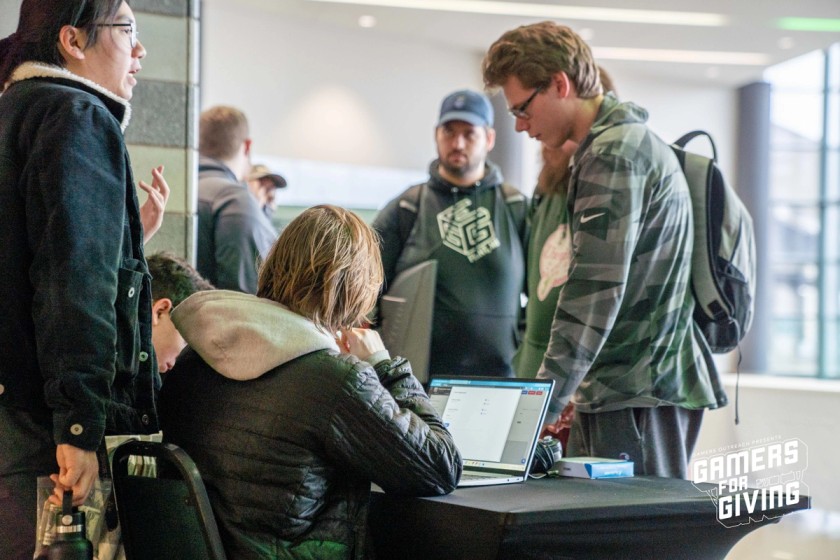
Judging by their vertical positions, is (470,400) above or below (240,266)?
below

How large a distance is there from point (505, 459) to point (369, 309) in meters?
0.39

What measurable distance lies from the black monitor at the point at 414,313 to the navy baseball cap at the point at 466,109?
0.59 meters

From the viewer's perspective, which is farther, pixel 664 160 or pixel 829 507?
pixel 829 507

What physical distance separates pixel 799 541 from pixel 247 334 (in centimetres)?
308

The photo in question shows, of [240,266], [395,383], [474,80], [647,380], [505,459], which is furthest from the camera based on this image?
[474,80]

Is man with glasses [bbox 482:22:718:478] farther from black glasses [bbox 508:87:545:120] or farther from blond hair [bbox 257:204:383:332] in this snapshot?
blond hair [bbox 257:204:383:332]

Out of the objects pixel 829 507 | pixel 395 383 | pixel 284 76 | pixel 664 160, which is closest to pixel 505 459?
pixel 395 383

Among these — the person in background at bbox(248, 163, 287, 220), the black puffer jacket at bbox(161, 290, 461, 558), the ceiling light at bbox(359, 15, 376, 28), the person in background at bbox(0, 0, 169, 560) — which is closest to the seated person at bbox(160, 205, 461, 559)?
the black puffer jacket at bbox(161, 290, 461, 558)

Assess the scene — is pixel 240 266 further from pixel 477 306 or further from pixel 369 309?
pixel 369 309

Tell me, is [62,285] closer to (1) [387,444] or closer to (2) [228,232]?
(1) [387,444]

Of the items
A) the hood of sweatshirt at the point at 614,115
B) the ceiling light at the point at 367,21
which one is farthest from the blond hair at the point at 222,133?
the ceiling light at the point at 367,21

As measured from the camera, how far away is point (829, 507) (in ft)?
11.6

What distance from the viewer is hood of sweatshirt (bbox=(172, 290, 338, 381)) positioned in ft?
5.02

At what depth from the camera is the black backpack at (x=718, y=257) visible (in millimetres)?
2219
